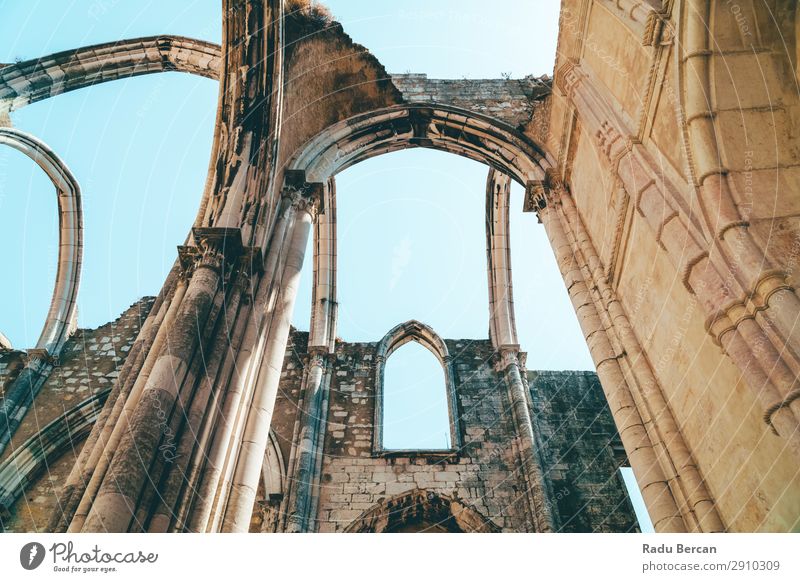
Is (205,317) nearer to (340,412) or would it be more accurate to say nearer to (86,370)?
(340,412)

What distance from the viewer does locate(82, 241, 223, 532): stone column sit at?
274 cm

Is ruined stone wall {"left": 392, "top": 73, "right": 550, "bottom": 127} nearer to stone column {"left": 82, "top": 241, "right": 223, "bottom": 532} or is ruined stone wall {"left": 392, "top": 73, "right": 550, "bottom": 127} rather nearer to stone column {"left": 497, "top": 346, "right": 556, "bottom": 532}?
stone column {"left": 497, "top": 346, "right": 556, "bottom": 532}

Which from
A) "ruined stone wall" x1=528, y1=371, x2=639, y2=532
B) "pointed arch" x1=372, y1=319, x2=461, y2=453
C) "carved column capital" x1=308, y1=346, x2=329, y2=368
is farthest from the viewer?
"carved column capital" x1=308, y1=346, x2=329, y2=368

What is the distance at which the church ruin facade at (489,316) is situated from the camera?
301 centimetres

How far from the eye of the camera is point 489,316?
33.6ft

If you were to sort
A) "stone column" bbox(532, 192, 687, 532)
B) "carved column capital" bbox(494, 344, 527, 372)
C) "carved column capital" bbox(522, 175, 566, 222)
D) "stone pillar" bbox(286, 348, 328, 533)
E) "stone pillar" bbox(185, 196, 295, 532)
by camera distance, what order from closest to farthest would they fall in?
"stone pillar" bbox(185, 196, 295, 532) < "stone column" bbox(532, 192, 687, 532) < "carved column capital" bbox(522, 175, 566, 222) < "stone pillar" bbox(286, 348, 328, 533) < "carved column capital" bbox(494, 344, 527, 372)

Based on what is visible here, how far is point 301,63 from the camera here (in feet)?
23.7

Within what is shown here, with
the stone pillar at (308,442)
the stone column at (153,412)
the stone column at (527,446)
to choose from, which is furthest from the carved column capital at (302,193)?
the stone column at (527,446)

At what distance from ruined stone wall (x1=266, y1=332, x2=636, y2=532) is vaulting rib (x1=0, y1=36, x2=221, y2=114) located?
5.06 meters

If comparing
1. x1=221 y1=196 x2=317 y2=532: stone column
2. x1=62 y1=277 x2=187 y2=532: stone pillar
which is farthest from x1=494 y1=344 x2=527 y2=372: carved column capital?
x1=62 y1=277 x2=187 y2=532: stone pillar

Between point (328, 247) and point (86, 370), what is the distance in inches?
206

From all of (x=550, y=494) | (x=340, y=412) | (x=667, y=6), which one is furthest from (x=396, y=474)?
(x=667, y=6)

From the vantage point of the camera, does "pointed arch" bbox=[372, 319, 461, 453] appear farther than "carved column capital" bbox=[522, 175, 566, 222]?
Yes

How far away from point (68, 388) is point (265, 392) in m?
7.26
